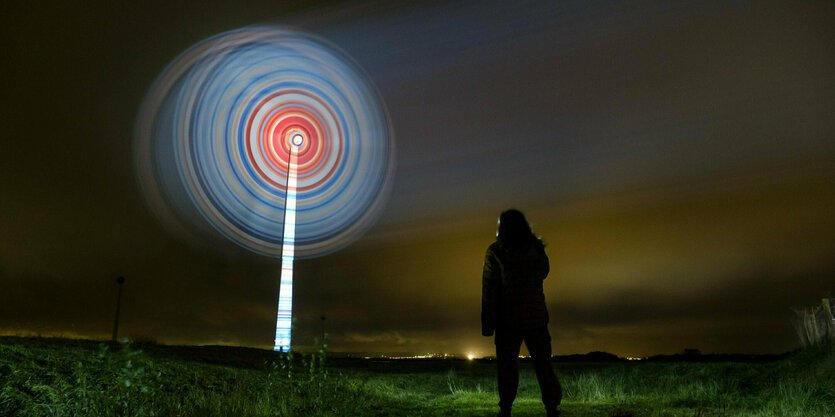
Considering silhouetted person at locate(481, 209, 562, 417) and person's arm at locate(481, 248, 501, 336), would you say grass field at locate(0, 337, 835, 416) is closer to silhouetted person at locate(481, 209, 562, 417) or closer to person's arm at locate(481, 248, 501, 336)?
silhouetted person at locate(481, 209, 562, 417)

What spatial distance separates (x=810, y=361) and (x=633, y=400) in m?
5.49

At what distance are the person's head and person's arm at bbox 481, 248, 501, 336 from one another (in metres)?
0.25

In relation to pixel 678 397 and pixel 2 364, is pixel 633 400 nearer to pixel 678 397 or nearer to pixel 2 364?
pixel 678 397

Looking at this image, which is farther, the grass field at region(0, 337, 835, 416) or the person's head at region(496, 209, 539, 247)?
the person's head at region(496, 209, 539, 247)

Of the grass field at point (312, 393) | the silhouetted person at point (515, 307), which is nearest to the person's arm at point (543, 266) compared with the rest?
the silhouetted person at point (515, 307)

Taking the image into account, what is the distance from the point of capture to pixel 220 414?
591cm

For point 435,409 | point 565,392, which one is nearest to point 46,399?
point 435,409

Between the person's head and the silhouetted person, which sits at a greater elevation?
the person's head

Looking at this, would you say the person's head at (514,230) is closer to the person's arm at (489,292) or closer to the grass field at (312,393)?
the person's arm at (489,292)

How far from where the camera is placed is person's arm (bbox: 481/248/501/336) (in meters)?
6.28

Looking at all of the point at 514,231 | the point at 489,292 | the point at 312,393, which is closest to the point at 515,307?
the point at 489,292

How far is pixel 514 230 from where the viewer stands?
6.38 m

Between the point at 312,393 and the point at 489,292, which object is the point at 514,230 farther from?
the point at 312,393

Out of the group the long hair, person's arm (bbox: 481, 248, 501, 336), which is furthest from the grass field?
the long hair
